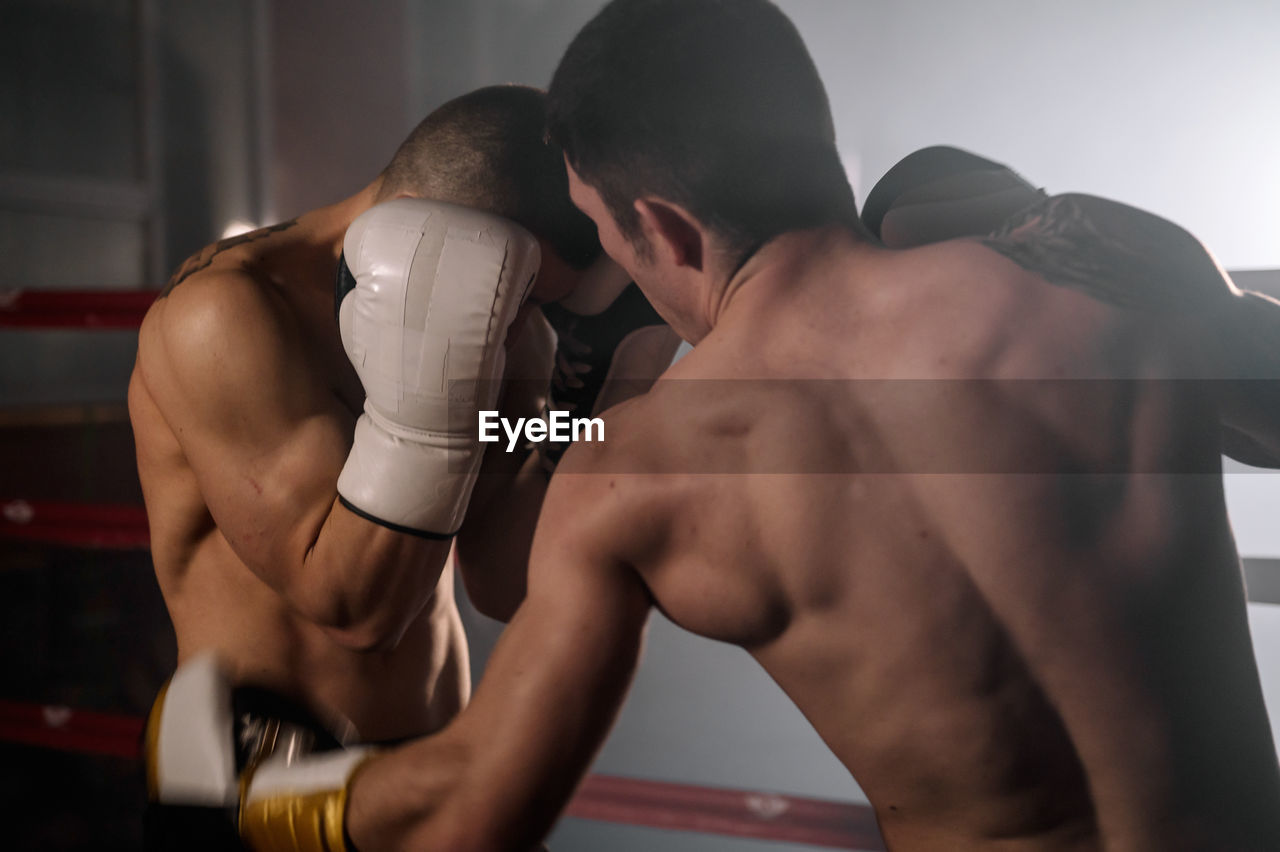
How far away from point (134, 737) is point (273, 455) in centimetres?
76

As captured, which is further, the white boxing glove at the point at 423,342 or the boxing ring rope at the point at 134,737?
the boxing ring rope at the point at 134,737

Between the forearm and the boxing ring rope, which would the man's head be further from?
the boxing ring rope

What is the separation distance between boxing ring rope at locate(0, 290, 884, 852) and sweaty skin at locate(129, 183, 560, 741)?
0.29m

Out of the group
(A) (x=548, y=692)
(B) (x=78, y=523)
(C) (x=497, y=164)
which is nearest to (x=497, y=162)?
(C) (x=497, y=164)

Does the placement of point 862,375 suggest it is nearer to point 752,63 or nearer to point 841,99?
point 752,63

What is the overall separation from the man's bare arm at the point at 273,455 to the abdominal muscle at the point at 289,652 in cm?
9

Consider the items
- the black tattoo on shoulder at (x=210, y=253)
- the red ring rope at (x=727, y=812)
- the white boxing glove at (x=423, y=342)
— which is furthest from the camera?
the red ring rope at (x=727, y=812)

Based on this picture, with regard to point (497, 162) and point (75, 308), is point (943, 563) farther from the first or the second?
point (75, 308)

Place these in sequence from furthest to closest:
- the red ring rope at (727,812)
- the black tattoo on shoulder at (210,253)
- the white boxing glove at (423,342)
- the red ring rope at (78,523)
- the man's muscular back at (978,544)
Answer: the red ring rope at (78,523) < the red ring rope at (727,812) < the black tattoo on shoulder at (210,253) < the white boxing glove at (423,342) < the man's muscular back at (978,544)

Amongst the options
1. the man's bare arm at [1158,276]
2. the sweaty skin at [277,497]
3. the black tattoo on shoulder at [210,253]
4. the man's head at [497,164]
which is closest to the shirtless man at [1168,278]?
the man's bare arm at [1158,276]

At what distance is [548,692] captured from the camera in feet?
1.76

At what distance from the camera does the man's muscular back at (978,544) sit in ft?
1.68

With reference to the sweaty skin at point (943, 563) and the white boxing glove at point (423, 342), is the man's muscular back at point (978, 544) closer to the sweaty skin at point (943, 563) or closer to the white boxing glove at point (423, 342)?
the sweaty skin at point (943, 563)

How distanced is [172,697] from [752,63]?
29.8 inches
